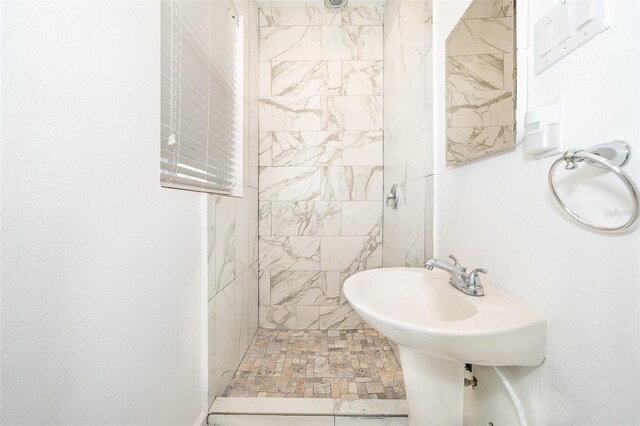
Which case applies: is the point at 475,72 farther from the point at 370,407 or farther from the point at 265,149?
the point at 265,149

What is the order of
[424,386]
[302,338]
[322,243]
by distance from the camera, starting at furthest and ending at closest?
[322,243] < [302,338] < [424,386]

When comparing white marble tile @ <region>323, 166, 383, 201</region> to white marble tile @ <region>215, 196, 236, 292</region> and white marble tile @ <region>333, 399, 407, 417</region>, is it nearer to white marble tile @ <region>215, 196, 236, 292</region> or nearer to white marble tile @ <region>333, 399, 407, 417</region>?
white marble tile @ <region>215, 196, 236, 292</region>

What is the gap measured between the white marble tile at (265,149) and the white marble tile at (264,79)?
31cm

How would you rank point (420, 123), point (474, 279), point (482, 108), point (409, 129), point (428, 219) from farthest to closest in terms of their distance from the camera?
1. point (409, 129)
2. point (420, 123)
3. point (428, 219)
4. point (482, 108)
5. point (474, 279)

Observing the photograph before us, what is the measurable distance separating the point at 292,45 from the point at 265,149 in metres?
0.86

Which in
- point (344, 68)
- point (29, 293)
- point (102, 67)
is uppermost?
point (344, 68)

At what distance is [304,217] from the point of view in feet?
7.48

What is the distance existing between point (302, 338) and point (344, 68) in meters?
2.13

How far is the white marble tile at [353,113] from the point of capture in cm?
227

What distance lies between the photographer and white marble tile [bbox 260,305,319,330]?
7.47ft

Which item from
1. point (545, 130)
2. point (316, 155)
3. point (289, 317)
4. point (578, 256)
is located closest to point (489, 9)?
point (545, 130)

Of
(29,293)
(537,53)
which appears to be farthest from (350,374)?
(537,53)

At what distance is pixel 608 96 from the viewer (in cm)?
52

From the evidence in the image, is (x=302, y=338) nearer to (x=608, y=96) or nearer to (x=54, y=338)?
(x=54, y=338)
